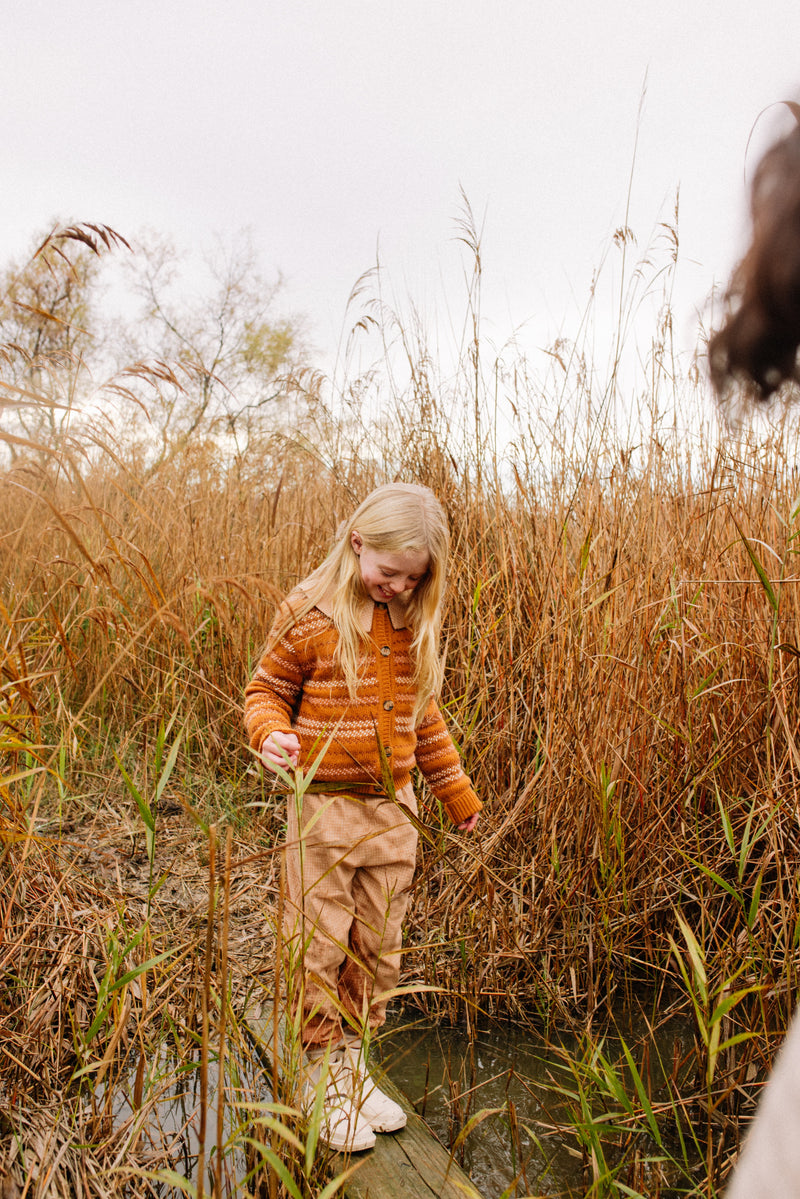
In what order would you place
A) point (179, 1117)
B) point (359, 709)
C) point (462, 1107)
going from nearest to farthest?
point (179, 1117) < point (462, 1107) < point (359, 709)

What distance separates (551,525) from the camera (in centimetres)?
241

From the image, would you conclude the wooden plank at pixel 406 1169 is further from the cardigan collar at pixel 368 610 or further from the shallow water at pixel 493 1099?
the cardigan collar at pixel 368 610

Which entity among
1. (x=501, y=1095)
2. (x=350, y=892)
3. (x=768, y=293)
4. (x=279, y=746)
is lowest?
(x=501, y=1095)

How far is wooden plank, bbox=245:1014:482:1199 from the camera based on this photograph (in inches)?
53.6

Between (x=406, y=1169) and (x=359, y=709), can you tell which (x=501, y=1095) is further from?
(x=359, y=709)

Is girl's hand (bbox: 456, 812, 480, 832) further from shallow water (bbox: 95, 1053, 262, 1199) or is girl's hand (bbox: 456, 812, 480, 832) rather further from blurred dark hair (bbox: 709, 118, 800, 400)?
blurred dark hair (bbox: 709, 118, 800, 400)

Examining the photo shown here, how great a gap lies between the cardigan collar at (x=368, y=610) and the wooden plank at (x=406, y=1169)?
2.73ft

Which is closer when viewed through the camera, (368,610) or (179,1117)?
(179,1117)

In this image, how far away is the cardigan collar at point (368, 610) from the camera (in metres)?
1.81

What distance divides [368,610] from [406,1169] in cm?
110

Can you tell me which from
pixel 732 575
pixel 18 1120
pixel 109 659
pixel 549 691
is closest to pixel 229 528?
pixel 109 659

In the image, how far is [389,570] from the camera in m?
1.75

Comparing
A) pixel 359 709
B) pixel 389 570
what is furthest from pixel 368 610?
pixel 359 709

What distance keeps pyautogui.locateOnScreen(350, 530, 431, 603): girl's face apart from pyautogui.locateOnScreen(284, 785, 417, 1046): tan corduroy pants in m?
0.47
